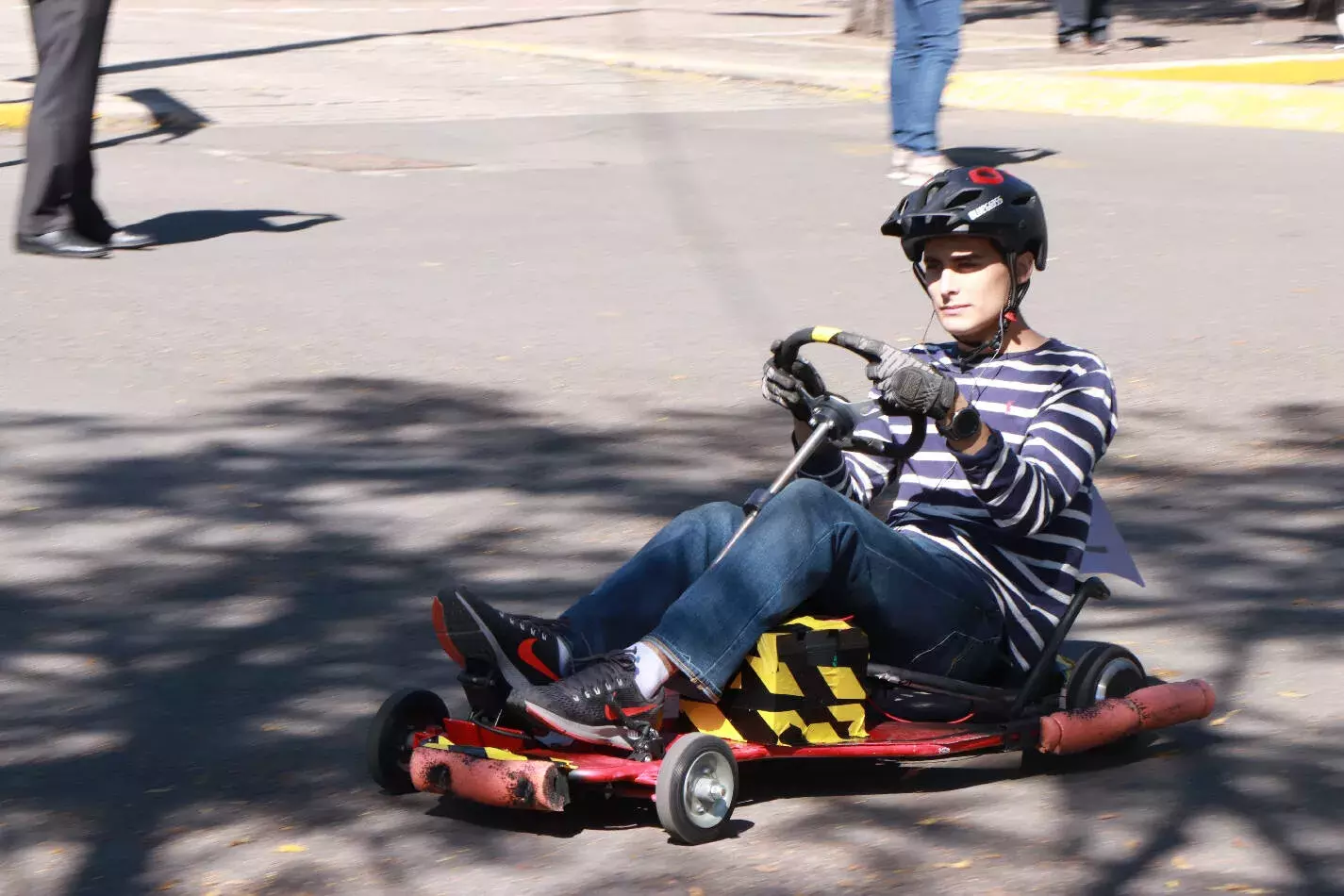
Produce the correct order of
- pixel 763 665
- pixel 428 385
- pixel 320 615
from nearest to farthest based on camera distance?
1. pixel 763 665
2. pixel 320 615
3. pixel 428 385

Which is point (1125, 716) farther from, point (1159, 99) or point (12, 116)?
point (12, 116)

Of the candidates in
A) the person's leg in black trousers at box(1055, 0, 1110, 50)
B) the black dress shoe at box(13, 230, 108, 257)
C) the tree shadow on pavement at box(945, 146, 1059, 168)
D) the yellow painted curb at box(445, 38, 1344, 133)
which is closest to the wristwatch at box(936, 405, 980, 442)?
the black dress shoe at box(13, 230, 108, 257)

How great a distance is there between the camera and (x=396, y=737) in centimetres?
385

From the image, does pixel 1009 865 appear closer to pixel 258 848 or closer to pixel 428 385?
pixel 258 848

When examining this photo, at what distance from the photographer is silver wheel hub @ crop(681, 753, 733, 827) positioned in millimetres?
3600

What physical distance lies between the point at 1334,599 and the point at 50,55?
6563 millimetres

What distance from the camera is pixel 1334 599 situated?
16.5ft

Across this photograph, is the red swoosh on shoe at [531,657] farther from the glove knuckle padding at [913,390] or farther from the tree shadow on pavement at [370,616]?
the glove knuckle padding at [913,390]

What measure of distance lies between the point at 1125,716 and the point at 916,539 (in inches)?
20.8

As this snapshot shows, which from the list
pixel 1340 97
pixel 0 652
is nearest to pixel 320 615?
pixel 0 652

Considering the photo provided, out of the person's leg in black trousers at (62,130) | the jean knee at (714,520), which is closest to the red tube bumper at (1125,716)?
the jean knee at (714,520)

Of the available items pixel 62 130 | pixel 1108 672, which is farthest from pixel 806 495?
pixel 62 130

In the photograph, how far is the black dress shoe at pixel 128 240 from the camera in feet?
32.3

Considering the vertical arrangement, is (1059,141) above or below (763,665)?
below
